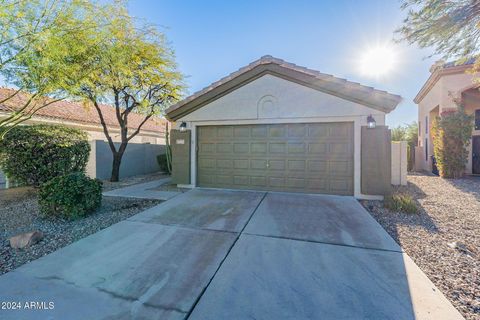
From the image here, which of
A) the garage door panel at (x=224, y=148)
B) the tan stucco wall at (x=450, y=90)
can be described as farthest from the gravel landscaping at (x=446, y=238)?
the tan stucco wall at (x=450, y=90)

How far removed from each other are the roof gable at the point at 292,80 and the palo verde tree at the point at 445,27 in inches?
109

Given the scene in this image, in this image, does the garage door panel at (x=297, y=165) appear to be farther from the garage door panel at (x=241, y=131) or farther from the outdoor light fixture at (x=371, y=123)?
the outdoor light fixture at (x=371, y=123)

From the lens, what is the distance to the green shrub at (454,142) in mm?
10453

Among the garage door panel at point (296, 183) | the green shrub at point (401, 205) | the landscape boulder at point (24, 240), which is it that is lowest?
the landscape boulder at point (24, 240)

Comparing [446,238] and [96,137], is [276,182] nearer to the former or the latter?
[446,238]

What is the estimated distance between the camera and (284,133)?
770cm

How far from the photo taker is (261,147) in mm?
7922

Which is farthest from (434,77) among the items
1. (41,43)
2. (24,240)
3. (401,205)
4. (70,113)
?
(70,113)

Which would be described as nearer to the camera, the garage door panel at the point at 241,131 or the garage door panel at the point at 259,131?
the garage door panel at the point at 259,131

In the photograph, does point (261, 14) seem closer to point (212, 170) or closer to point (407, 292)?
point (212, 170)

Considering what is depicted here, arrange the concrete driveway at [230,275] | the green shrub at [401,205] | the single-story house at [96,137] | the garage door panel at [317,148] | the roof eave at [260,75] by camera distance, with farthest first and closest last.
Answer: the single-story house at [96,137], the garage door panel at [317,148], the roof eave at [260,75], the green shrub at [401,205], the concrete driveway at [230,275]

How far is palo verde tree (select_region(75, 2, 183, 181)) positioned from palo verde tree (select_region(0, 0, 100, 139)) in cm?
63

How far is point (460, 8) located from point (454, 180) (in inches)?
295

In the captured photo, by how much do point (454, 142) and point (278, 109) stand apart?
31.6 feet
